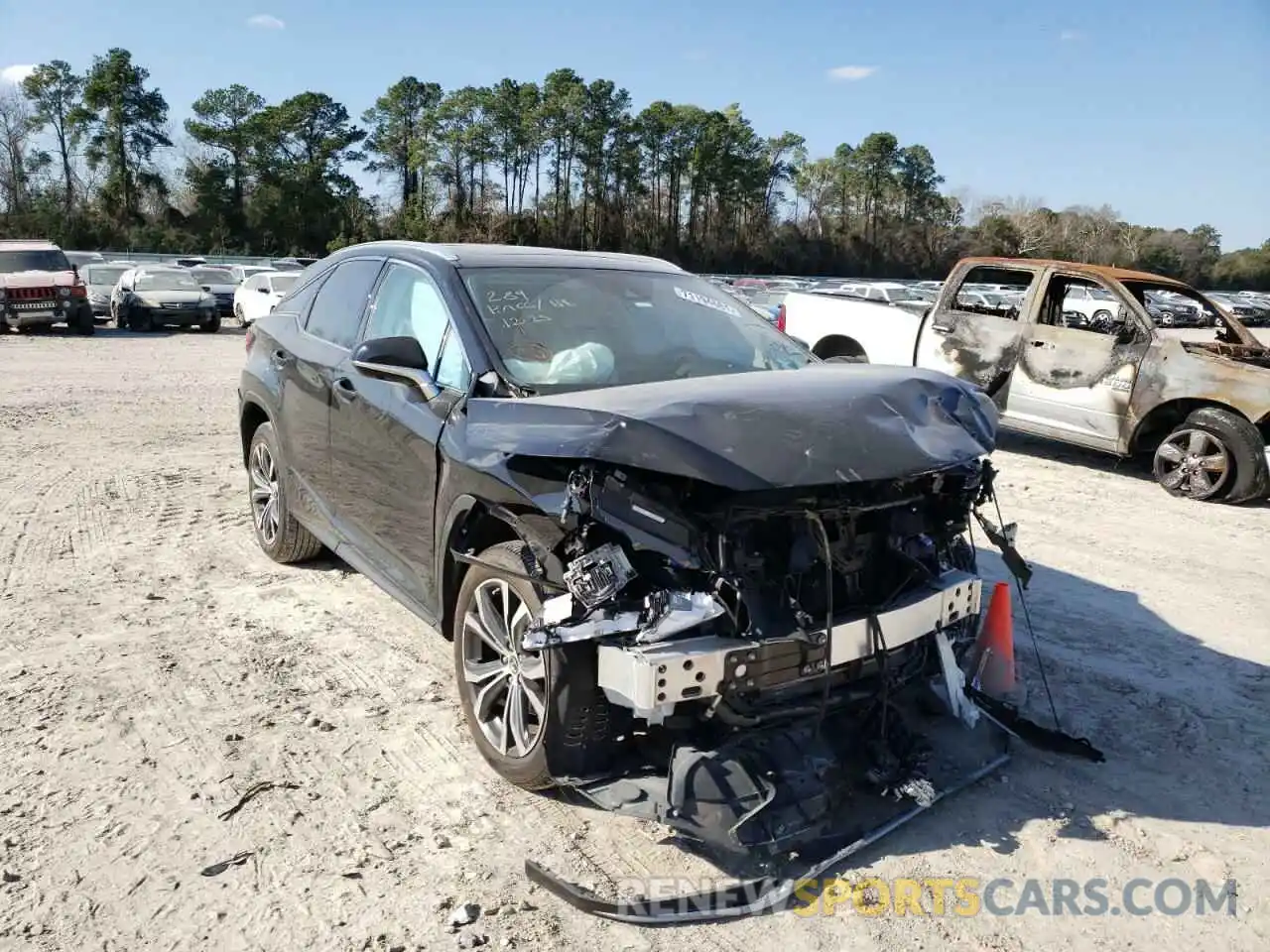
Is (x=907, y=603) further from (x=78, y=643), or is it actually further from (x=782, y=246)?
(x=782, y=246)

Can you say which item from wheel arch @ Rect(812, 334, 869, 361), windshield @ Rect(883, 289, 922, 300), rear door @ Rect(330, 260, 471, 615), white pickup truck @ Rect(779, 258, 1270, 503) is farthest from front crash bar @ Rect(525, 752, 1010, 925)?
windshield @ Rect(883, 289, 922, 300)

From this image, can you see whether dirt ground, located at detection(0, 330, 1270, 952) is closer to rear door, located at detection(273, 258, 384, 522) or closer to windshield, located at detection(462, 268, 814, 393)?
rear door, located at detection(273, 258, 384, 522)

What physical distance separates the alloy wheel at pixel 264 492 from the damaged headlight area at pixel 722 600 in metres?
3.22

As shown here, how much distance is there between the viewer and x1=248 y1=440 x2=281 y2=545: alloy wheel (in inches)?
226

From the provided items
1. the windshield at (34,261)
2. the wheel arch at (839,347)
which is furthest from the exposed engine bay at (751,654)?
the windshield at (34,261)

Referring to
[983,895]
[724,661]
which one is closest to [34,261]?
[724,661]

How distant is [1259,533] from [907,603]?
5.44 metres

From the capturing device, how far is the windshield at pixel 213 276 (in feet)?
101

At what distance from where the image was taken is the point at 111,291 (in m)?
24.9

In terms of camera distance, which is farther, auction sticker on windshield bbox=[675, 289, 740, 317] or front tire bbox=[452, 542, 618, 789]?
auction sticker on windshield bbox=[675, 289, 740, 317]

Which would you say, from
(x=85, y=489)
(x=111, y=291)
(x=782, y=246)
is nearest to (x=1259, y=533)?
(x=85, y=489)

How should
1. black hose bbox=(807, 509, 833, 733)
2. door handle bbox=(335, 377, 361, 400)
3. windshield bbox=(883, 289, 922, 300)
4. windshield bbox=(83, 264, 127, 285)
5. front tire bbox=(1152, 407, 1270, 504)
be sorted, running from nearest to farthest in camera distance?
black hose bbox=(807, 509, 833, 733) → door handle bbox=(335, 377, 361, 400) → front tire bbox=(1152, 407, 1270, 504) → windshield bbox=(83, 264, 127, 285) → windshield bbox=(883, 289, 922, 300)

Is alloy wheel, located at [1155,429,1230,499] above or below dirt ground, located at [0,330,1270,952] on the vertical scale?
above

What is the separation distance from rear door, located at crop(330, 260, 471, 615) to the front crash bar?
53.9 inches
